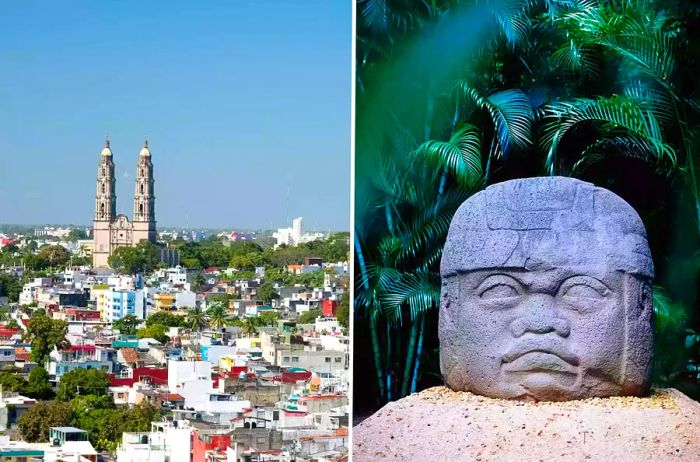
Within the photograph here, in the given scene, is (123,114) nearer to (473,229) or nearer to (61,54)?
(61,54)

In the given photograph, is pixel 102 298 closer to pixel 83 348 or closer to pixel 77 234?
pixel 83 348

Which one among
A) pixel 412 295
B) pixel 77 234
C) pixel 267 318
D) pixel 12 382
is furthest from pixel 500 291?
pixel 12 382

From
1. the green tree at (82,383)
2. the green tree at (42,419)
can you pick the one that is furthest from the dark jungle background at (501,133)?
the green tree at (42,419)

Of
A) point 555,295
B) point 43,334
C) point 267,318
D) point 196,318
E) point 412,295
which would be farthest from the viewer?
point 267,318

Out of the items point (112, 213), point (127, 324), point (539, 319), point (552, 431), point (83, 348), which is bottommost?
point (552, 431)

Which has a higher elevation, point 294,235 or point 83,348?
point 294,235

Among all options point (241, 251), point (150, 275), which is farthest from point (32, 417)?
point (241, 251)

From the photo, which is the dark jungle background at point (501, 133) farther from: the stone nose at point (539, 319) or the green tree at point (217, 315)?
the green tree at point (217, 315)
